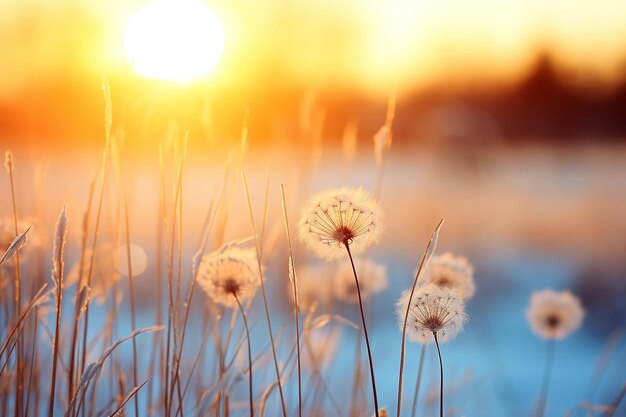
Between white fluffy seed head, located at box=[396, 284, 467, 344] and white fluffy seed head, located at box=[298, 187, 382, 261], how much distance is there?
0.13m

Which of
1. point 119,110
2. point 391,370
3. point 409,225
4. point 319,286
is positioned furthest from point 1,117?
point 319,286

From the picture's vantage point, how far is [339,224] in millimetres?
1253

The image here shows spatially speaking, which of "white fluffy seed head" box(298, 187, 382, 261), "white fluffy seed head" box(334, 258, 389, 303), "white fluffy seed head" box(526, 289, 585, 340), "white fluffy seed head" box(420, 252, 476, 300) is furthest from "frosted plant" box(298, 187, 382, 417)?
"white fluffy seed head" box(526, 289, 585, 340)

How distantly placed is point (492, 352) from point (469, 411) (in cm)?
144

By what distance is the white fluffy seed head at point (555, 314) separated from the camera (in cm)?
211

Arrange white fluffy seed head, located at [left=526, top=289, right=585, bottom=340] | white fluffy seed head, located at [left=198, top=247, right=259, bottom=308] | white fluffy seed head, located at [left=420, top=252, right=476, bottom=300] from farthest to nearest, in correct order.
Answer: white fluffy seed head, located at [left=526, top=289, right=585, bottom=340] → white fluffy seed head, located at [left=420, top=252, right=476, bottom=300] → white fluffy seed head, located at [left=198, top=247, right=259, bottom=308]

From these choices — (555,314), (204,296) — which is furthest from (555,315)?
(204,296)

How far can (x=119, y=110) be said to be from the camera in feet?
19.6

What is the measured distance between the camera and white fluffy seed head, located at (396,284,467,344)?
3.89 ft

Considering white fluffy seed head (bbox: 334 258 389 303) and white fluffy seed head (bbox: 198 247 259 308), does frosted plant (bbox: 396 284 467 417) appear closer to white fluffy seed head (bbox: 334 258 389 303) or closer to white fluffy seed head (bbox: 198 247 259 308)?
white fluffy seed head (bbox: 198 247 259 308)

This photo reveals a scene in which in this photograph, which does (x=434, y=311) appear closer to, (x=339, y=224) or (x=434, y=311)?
(x=434, y=311)

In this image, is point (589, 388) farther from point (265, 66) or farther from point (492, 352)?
point (265, 66)

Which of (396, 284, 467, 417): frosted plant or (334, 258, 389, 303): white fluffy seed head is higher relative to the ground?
(396, 284, 467, 417): frosted plant

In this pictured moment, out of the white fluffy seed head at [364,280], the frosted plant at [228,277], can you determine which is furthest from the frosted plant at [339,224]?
the white fluffy seed head at [364,280]
